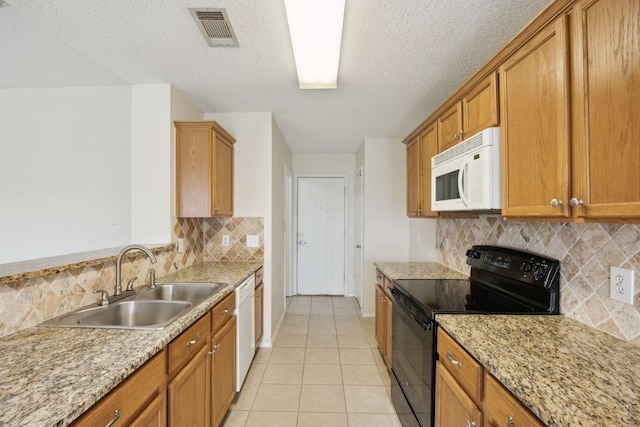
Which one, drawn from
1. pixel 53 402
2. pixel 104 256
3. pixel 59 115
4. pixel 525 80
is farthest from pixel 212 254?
pixel 525 80

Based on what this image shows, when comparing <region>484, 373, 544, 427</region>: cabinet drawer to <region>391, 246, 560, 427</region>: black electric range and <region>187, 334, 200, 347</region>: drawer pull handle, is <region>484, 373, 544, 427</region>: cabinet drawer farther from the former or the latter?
<region>187, 334, 200, 347</region>: drawer pull handle

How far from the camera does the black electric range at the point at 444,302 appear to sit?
4.43 ft

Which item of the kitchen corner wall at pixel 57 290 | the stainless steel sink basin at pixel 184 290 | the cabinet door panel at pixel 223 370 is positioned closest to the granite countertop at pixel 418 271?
the cabinet door panel at pixel 223 370

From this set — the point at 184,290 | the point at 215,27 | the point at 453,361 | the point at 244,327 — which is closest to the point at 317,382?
the point at 244,327

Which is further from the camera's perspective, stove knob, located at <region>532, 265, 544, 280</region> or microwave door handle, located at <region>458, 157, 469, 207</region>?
microwave door handle, located at <region>458, 157, 469, 207</region>

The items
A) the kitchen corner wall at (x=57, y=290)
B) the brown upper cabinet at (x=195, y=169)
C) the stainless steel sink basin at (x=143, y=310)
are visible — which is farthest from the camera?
the brown upper cabinet at (x=195, y=169)

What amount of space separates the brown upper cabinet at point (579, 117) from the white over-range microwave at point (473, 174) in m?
0.10

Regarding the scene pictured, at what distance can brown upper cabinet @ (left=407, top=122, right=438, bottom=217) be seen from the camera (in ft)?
7.16

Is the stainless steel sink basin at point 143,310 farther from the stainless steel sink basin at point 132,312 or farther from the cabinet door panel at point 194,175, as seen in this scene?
the cabinet door panel at point 194,175

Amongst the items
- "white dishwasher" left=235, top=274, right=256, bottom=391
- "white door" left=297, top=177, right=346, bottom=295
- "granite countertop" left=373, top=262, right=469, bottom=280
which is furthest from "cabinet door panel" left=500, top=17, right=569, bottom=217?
"white door" left=297, top=177, right=346, bottom=295

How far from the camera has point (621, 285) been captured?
105 cm

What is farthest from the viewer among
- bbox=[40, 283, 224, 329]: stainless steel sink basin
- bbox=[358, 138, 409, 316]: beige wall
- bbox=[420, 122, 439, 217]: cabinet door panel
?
bbox=[358, 138, 409, 316]: beige wall

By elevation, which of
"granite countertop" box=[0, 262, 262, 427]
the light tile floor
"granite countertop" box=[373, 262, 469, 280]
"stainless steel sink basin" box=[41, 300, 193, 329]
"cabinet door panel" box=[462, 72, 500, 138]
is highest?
"cabinet door panel" box=[462, 72, 500, 138]

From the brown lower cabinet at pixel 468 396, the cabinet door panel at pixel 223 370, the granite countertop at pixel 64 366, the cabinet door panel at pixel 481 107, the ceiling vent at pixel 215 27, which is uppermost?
the ceiling vent at pixel 215 27
